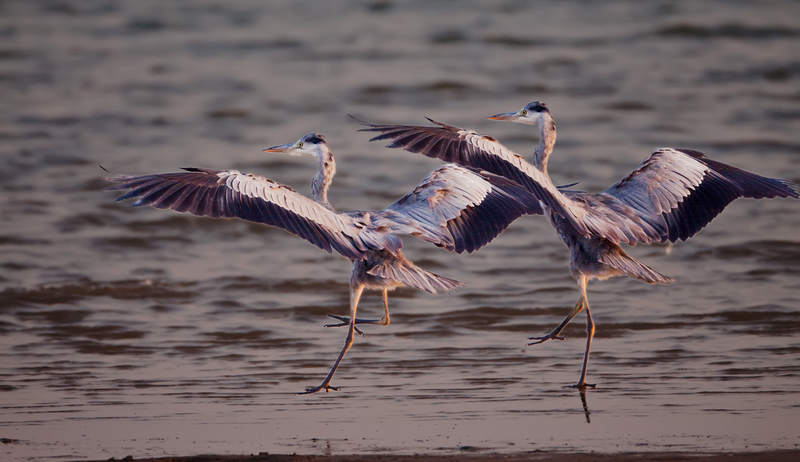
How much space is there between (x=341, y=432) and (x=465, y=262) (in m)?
6.95

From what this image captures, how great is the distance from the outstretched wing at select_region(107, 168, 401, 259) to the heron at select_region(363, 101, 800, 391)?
76 cm

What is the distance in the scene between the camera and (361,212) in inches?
289

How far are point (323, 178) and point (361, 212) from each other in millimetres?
710

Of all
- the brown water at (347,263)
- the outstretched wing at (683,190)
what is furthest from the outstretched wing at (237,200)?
the outstretched wing at (683,190)

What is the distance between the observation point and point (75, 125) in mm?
18125

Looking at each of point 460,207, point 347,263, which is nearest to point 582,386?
point 460,207

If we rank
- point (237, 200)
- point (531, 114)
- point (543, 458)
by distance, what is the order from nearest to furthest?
point (543, 458) < point (237, 200) < point (531, 114)

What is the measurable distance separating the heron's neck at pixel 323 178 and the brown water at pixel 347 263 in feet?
4.64

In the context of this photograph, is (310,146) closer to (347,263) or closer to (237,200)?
(237,200)

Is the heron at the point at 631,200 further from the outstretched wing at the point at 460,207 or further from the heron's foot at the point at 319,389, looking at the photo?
the heron's foot at the point at 319,389

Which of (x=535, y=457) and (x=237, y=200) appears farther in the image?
(x=237, y=200)

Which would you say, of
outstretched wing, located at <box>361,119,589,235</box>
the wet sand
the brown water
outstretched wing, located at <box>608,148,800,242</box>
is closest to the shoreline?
the wet sand

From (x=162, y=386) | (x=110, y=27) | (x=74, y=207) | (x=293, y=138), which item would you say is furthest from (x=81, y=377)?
(x=110, y=27)

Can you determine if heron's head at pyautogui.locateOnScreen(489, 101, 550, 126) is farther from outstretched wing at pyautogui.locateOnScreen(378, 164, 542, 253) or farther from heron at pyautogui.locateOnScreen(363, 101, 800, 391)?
outstretched wing at pyautogui.locateOnScreen(378, 164, 542, 253)
